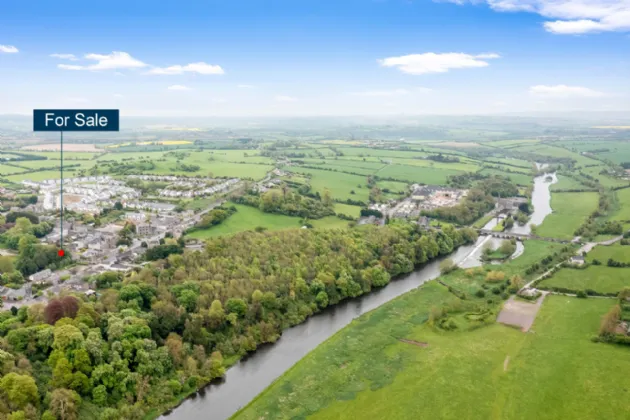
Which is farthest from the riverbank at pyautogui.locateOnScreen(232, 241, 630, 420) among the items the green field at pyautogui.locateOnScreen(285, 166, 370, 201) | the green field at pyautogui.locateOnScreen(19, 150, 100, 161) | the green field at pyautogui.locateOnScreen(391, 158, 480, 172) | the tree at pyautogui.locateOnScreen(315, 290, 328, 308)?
the green field at pyautogui.locateOnScreen(19, 150, 100, 161)

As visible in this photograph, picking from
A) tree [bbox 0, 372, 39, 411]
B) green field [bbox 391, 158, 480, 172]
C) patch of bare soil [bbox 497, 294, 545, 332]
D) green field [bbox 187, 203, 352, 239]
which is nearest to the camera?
tree [bbox 0, 372, 39, 411]

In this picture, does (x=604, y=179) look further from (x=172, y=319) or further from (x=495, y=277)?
(x=172, y=319)

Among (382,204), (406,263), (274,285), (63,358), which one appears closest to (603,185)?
(382,204)

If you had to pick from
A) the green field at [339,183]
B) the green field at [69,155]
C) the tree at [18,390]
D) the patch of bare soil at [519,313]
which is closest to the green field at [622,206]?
the patch of bare soil at [519,313]

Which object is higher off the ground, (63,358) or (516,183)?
(516,183)

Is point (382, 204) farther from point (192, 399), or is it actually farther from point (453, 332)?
point (192, 399)

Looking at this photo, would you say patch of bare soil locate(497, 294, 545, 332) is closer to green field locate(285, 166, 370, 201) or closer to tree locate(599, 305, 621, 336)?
tree locate(599, 305, 621, 336)

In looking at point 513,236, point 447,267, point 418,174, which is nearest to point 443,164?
point 418,174
